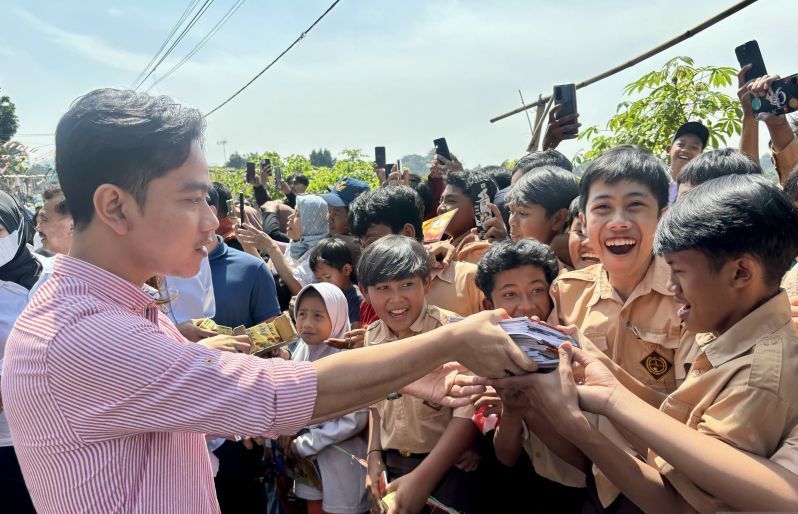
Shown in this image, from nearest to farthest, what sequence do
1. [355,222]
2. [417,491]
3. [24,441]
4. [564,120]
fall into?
[24,441]
[417,491]
[355,222]
[564,120]

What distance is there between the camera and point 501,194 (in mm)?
4758

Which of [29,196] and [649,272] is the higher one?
[29,196]

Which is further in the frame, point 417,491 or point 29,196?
point 29,196

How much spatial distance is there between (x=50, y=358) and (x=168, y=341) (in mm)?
267

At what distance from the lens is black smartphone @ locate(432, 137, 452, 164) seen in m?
6.17

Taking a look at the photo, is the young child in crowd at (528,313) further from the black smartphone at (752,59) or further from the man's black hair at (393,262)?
the black smartphone at (752,59)

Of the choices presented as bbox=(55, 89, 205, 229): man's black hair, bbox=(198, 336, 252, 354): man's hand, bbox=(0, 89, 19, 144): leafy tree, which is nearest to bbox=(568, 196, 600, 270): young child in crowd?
bbox=(198, 336, 252, 354): man's hand

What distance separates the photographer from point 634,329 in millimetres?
2404

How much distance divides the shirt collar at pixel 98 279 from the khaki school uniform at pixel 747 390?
1.63m

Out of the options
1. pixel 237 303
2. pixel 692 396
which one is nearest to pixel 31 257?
pixel 237 303

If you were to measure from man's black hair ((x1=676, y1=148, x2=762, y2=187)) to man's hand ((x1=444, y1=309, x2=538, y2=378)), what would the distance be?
1747 millimetres

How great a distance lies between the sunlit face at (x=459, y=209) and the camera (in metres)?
4.73

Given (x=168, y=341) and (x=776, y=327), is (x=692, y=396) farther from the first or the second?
(x=168, y=341)

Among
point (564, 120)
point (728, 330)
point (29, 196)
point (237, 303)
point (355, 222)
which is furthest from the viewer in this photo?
point (29, 196)
